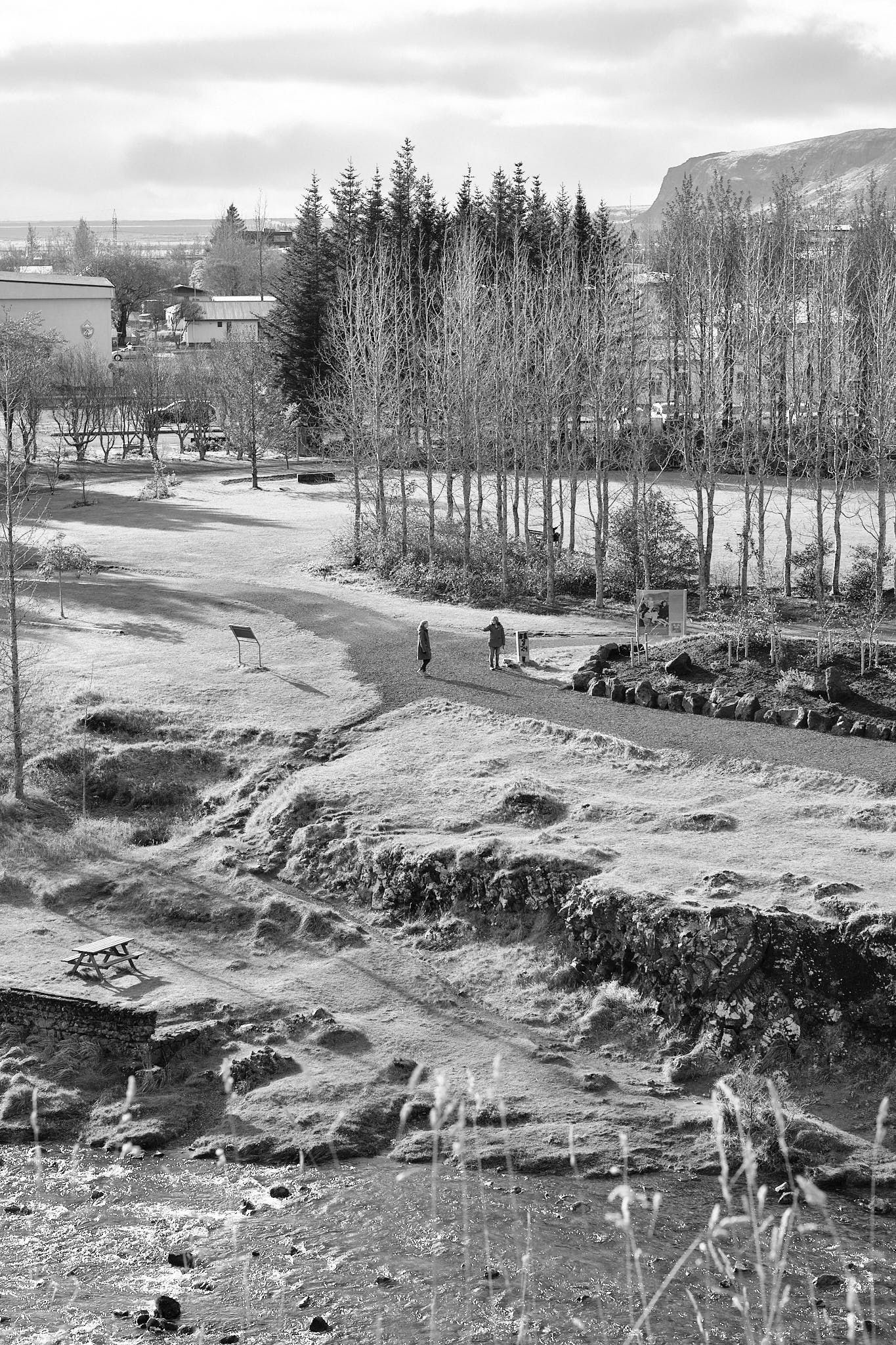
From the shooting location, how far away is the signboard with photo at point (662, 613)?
3344 centimetres

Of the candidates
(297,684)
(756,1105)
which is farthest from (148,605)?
(756,1105)

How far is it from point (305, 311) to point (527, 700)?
49.5m

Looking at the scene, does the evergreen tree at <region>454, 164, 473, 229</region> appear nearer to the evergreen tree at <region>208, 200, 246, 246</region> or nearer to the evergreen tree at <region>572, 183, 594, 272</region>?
the evergreen tree at <region>572, 183, 594, 272</region>

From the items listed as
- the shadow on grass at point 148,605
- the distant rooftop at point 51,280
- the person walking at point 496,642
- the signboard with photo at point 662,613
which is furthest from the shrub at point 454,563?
the distant rooftop at point 51,280

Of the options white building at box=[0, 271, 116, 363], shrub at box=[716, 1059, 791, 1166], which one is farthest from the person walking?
white building at box=[0, 271, 116, 363]

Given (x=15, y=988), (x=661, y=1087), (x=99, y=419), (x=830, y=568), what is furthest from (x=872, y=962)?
(x=99, y=419)

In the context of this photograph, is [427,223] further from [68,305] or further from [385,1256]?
[385,1256]

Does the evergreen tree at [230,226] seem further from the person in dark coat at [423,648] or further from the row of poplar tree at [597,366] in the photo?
the person in dark coat at [423,648]

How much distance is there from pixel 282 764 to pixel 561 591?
53.9 ft

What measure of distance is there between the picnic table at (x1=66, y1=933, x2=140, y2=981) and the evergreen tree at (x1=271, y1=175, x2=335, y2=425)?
54.8 meters

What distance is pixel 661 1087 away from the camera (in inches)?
728

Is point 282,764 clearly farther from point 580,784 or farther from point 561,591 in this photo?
point 561,591

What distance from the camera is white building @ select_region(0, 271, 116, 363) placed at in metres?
102

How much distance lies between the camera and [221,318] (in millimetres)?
127062
